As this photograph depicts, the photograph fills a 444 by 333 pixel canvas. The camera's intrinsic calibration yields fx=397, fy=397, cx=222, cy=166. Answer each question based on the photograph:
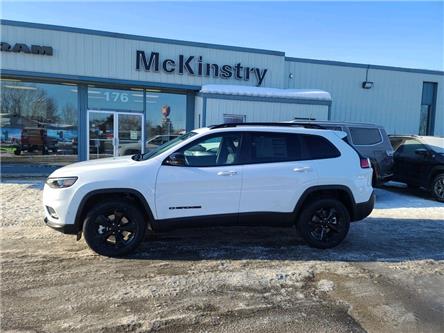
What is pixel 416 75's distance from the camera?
18594mm

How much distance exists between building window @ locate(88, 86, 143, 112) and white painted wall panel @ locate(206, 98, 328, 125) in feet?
9.13

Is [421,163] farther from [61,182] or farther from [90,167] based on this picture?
[61,182]

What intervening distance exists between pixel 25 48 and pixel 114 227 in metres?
9.73

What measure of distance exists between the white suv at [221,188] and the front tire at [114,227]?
0.5 inches

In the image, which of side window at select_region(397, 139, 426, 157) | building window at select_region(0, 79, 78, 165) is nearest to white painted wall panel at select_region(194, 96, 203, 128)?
building window at select_region(0, 79, 78, 165)

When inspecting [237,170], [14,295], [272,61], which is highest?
[272,61]

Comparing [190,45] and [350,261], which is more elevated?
[190,45]

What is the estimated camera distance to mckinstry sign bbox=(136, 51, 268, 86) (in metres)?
13.7

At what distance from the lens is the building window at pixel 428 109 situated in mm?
19094

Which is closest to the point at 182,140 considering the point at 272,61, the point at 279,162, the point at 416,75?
the point at 279,162

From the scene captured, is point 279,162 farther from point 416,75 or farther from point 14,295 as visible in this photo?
point 416,75

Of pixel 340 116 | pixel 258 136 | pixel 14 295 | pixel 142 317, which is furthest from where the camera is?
pixel 340 116

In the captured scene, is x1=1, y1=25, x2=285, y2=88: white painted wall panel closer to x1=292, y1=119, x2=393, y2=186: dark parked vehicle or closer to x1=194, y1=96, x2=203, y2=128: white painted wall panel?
x1=194, y1=96, x2=203, y2=128: white painted wall panel

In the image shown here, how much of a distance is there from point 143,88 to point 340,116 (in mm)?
8785
